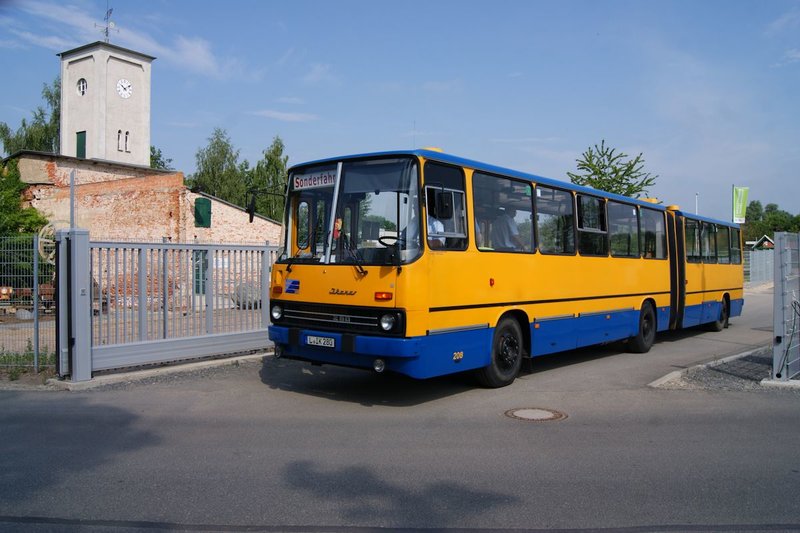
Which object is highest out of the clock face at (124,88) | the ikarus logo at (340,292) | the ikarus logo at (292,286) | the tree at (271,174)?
the clock face at (124,88)

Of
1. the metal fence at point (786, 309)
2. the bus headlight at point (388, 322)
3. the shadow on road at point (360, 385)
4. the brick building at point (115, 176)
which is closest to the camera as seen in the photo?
the bus headlight at point (388, 322)

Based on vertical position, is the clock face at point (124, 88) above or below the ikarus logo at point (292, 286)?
above

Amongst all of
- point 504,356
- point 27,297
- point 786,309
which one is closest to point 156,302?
point 27,297

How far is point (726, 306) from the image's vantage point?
1881 centimetres

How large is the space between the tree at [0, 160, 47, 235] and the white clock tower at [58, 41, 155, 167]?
15751mm

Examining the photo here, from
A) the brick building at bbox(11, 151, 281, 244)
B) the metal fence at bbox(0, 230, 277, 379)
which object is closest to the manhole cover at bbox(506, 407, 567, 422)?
the metal fence at bbox(0, 230, 277, 379)

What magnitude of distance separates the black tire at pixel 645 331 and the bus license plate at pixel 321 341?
7.91m

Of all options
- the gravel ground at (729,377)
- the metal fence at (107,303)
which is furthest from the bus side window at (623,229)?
the metal fence at (107,303)

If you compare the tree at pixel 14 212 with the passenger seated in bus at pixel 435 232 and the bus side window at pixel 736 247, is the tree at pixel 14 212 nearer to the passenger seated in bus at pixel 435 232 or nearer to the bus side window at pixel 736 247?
the passenger seated in bus at pixel 435 232

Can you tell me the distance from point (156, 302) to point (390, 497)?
6683 millimetres

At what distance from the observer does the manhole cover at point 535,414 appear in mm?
7844

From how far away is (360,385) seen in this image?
10.0 metres

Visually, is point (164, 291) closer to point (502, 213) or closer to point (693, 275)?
point (502, 213)

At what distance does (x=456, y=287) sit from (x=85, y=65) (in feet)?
156
